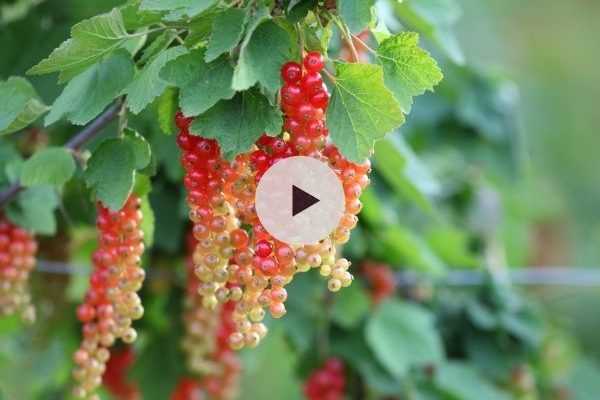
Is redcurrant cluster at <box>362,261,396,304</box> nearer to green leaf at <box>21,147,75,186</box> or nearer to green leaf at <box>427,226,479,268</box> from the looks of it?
green leaf at <box>427,226,479,268</box>

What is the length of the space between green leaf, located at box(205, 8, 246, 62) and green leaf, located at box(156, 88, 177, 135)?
18 centimetres

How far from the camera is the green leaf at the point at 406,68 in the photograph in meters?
1.16

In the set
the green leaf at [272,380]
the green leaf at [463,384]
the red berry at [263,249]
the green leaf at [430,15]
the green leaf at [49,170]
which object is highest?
the red berry at [263,249]

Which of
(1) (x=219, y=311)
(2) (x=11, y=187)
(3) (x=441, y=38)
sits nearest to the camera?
(2) (x=11, y=187)

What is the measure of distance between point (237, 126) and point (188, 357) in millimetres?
1277

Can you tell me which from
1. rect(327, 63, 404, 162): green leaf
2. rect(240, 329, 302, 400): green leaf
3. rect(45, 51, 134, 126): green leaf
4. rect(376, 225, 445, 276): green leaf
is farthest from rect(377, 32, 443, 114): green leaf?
rect(240, 329, 302, 400): green leaf

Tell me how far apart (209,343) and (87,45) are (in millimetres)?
1096

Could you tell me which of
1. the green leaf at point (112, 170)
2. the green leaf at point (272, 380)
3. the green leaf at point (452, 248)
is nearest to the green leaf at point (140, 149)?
the green leaf at point (112, 170)

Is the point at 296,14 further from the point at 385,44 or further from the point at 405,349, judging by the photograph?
the point at 405,349

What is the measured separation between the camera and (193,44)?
1.18 m

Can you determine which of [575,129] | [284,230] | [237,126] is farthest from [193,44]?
[575,129]

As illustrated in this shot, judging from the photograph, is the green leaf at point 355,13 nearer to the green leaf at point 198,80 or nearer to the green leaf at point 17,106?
the green leaf at point 198,80

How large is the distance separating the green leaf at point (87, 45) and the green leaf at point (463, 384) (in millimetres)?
1418
